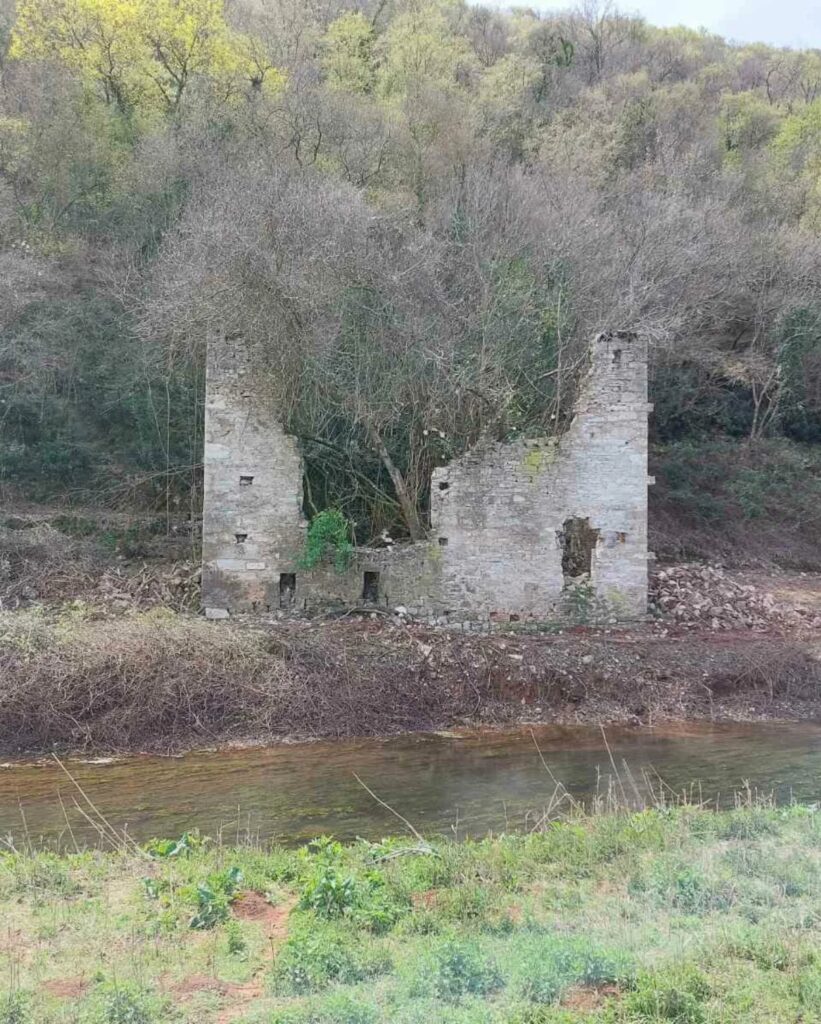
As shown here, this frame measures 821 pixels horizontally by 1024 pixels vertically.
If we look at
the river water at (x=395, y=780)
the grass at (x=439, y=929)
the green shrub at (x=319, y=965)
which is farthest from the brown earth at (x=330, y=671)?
the green shrub at (x=319, y=965)

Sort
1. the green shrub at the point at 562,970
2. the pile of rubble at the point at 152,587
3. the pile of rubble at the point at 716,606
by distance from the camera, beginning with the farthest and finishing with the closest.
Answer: the pile of rubble at the point at 716,606, the pile of rubble at the point at 152,587, the green shrub at the point at 562,970

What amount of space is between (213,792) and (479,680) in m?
4.58

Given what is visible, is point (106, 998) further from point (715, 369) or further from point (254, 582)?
point (715, 369)

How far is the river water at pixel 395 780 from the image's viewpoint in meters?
8.50

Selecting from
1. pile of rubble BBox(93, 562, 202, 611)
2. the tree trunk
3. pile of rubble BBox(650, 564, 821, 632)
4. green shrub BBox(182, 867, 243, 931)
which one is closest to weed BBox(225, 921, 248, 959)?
green shrub BBox(182, 867, 243, 931)

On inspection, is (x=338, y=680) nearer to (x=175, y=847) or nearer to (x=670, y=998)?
(x=175, y=847)

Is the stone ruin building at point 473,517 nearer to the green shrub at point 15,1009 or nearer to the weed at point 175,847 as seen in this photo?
the weed at point 175,847

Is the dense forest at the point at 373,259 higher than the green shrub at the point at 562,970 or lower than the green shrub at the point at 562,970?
higher

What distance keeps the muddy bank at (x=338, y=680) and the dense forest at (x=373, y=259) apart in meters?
3.63

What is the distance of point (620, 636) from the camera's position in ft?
46.3

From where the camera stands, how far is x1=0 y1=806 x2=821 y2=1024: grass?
4043 mm

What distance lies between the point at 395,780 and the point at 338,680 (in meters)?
2.66

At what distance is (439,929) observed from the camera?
5254mm

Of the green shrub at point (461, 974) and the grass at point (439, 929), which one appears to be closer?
the grass at point (439, 929)
